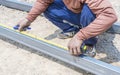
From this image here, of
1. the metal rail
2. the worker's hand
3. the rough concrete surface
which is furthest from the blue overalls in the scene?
the metal rail

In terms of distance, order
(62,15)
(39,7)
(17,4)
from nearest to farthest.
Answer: (39,7)
(62,15)
(17,4)

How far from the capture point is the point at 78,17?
3.06 meters

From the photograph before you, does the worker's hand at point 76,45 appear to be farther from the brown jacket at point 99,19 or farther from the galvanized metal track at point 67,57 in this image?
the galvanized metal track at point 67,57

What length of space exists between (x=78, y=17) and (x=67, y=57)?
→ 55 centimetres

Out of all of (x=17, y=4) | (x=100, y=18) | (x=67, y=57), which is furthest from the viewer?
(x=17, y=4)

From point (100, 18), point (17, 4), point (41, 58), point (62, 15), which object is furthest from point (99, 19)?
point (17, 4)

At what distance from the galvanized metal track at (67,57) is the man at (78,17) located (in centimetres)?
14

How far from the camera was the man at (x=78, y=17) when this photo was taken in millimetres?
2426

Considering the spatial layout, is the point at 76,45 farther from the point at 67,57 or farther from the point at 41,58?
the point at 41,58

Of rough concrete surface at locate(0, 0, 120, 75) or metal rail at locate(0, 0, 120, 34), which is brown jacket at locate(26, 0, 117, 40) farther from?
metal rail at locate(0, 0, 120, 34)

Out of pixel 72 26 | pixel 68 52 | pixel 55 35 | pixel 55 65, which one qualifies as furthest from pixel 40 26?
pixel 68 52

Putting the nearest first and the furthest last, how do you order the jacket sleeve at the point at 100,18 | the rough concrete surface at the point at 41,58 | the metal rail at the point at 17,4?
the jacket sleeve at the point at 100,18 → the rough concrete surface at the point at 41,58 → the metal rail at the point at 17,4

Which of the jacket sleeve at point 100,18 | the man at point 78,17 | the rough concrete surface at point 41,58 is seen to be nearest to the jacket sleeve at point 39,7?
the man at point 78,17

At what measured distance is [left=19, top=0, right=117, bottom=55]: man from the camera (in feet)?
7.96
